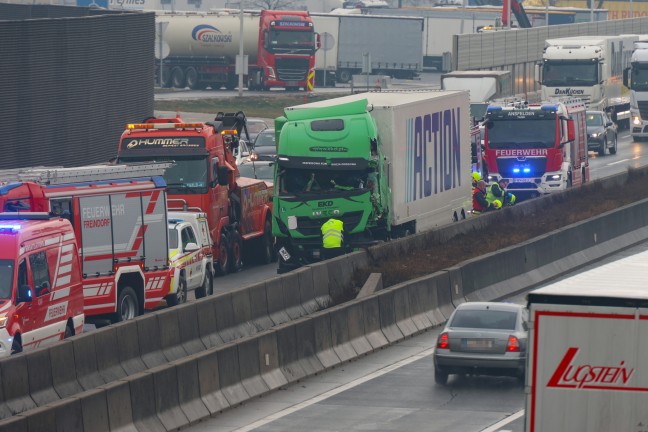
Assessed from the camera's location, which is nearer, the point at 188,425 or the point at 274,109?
the point at 188,425

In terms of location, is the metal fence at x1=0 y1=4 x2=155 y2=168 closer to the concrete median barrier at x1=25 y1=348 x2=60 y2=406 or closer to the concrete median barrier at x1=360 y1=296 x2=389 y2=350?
the concrete median barrier at x1=360 y1=296 x2=389 y2=350

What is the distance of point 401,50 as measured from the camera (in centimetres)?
10369

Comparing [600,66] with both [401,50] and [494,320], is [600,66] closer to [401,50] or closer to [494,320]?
[401,50]

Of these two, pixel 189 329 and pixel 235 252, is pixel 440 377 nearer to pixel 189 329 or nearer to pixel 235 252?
pixel 189 329

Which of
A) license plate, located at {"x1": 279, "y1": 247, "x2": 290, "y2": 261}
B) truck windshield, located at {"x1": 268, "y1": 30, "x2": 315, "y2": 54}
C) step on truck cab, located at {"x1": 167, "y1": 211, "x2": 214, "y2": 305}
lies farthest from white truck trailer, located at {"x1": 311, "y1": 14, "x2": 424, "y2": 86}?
step on truck cab, located at {"x1": 167, "y1": 211, "x2": 214, "y2": 305}

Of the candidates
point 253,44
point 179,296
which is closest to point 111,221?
point 179,296

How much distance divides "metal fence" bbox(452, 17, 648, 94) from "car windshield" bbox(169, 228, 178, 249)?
171 feet

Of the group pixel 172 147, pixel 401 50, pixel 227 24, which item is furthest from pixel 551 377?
pixel 401 50

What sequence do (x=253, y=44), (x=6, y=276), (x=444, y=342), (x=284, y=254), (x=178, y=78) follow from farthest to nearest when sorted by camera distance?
(x=178, y=78) → (x=253, y=44) → (x=284, y=254) → (x=444, y=342) → (x=6, y=276)

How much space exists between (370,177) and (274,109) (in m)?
48.5

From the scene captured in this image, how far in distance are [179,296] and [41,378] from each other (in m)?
10.5

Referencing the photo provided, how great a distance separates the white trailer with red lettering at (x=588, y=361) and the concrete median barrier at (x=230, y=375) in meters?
8.37

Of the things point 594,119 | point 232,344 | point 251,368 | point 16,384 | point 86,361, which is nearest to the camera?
point 16,384

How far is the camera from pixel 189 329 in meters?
23.6
